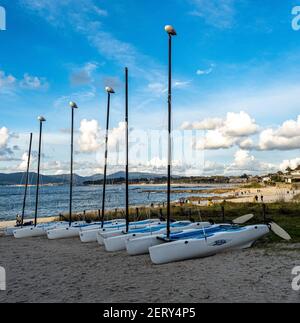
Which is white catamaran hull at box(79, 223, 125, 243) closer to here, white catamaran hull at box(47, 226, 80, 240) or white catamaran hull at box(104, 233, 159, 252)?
white catamaran hull at box(47, 226, 80, 240)

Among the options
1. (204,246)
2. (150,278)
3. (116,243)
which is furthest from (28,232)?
(150,278)

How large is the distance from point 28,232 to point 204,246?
50.6 ft

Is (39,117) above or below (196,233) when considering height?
above

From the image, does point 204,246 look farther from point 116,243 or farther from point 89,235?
point 89,235

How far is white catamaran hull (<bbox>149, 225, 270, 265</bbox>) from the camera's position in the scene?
13.2 m

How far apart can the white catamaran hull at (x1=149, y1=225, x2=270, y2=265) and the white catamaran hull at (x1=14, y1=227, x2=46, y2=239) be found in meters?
14.2

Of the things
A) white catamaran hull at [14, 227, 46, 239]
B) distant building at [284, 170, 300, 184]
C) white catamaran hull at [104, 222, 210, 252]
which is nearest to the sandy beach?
white catamaran hull at [104, 222, 210, 252]

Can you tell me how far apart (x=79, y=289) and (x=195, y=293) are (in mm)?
3411

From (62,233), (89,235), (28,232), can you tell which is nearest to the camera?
(89,235)

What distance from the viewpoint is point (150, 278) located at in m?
11.3

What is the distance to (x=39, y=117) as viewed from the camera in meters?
27.4

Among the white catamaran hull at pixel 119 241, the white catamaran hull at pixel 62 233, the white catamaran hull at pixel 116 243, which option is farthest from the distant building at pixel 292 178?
the white catamaran hull at pixel 116 243
